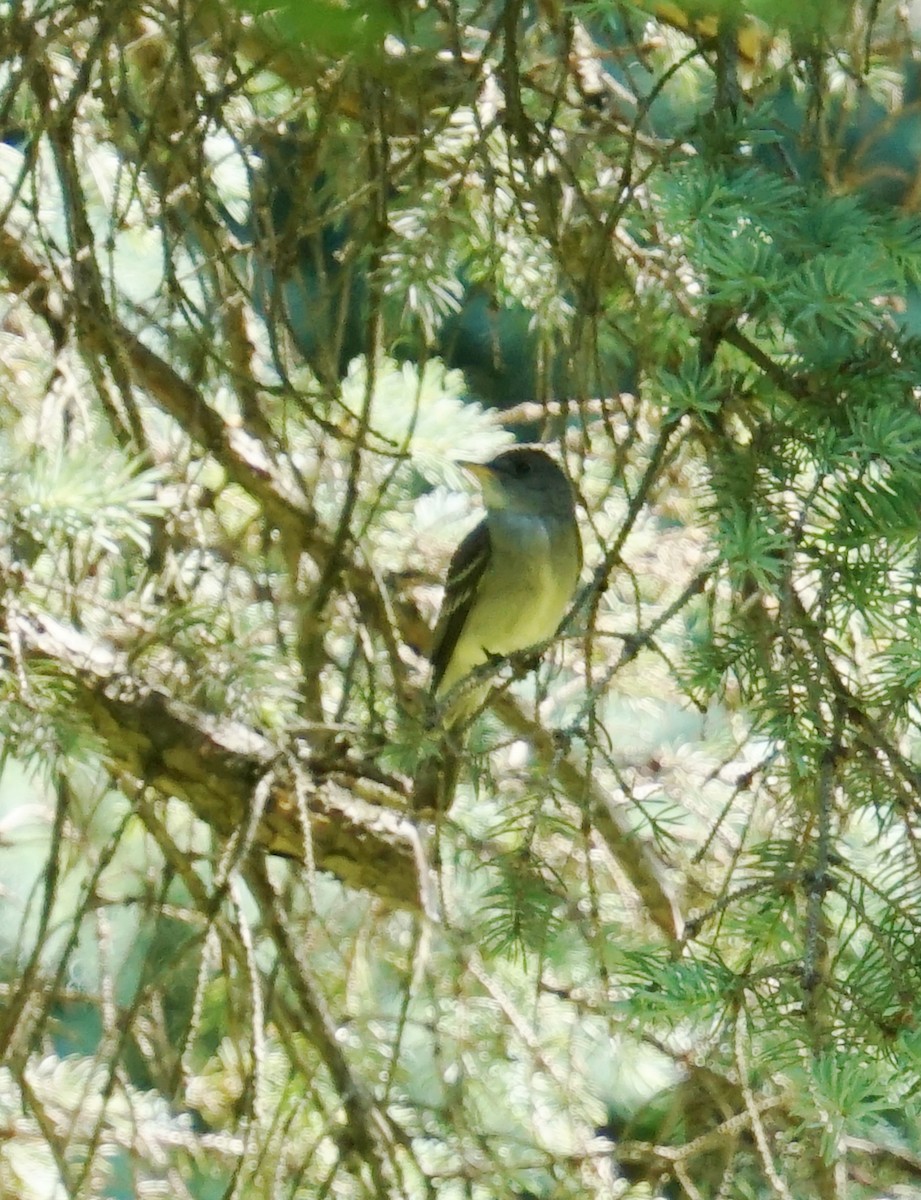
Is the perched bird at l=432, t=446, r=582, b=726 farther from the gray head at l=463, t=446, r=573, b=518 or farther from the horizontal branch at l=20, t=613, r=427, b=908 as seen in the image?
the horizontal branch at l=20, t=613, r=427, b=908

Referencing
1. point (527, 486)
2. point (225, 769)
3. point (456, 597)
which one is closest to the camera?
point (225, 769)

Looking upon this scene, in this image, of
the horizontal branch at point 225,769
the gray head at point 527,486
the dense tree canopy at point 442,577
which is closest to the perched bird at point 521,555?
the gray head at point 527,486

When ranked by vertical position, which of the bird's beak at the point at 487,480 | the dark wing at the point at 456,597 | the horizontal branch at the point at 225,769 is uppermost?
the bird's beak at the point at 487,480

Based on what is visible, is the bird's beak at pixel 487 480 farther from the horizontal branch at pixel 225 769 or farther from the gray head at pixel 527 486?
the horizontal branch at pixel 225 769

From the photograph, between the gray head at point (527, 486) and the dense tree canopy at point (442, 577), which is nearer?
the dense tree canopy at point (442, 577)

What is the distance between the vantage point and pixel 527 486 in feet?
10.5

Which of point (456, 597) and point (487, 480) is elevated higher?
point (487, 480)

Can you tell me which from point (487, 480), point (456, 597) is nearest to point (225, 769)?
point (456, 597)

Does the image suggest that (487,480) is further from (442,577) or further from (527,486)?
(442,577)

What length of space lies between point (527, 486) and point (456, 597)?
0.36 meters

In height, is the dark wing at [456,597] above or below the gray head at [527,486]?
below

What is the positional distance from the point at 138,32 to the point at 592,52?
0.77 meters

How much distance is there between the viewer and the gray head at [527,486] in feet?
10.3

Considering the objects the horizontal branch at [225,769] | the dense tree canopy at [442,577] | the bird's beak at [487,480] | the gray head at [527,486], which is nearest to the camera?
the dense tree canopy at [442,577]
